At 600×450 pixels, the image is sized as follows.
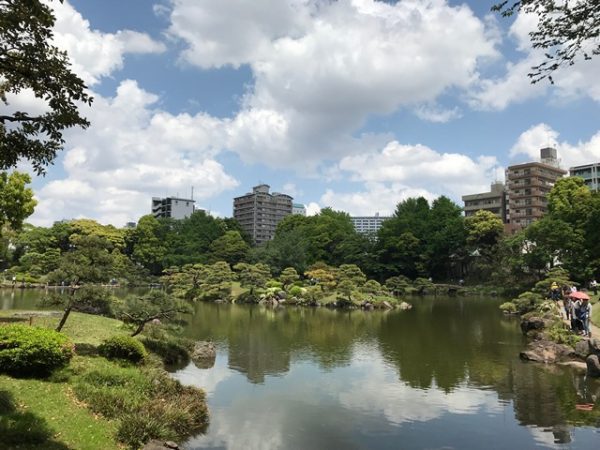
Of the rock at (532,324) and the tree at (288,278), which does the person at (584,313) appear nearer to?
the rock at (532,324)

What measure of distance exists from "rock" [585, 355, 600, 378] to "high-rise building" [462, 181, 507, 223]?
56414 mm

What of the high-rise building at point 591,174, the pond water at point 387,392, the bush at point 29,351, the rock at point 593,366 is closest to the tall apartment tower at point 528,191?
the high-rise building at point 591,174

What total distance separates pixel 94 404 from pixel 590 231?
115 feet

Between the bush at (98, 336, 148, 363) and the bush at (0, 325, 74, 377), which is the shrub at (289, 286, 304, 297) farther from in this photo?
the bush at (0, 325, 74, 377)

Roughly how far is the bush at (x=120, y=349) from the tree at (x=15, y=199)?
38.4ft

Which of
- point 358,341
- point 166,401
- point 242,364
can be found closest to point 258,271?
point 358,341

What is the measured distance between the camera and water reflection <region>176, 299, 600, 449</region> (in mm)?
8516

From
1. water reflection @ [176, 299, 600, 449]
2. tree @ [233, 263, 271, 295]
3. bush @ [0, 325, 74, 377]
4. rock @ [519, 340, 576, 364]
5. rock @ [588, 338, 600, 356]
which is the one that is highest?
tree @ [233, 263, 271, 295]

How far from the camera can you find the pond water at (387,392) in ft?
27.8

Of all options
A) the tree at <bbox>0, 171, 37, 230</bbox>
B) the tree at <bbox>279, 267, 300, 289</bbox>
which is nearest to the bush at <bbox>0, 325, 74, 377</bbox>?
the tree at <bbox>0, 171, 37, 230</bbox>

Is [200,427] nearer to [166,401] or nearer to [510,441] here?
[166,401]

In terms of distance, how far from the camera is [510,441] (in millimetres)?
8281

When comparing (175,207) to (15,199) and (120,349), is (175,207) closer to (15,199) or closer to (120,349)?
(15,199)

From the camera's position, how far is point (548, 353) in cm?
1456
